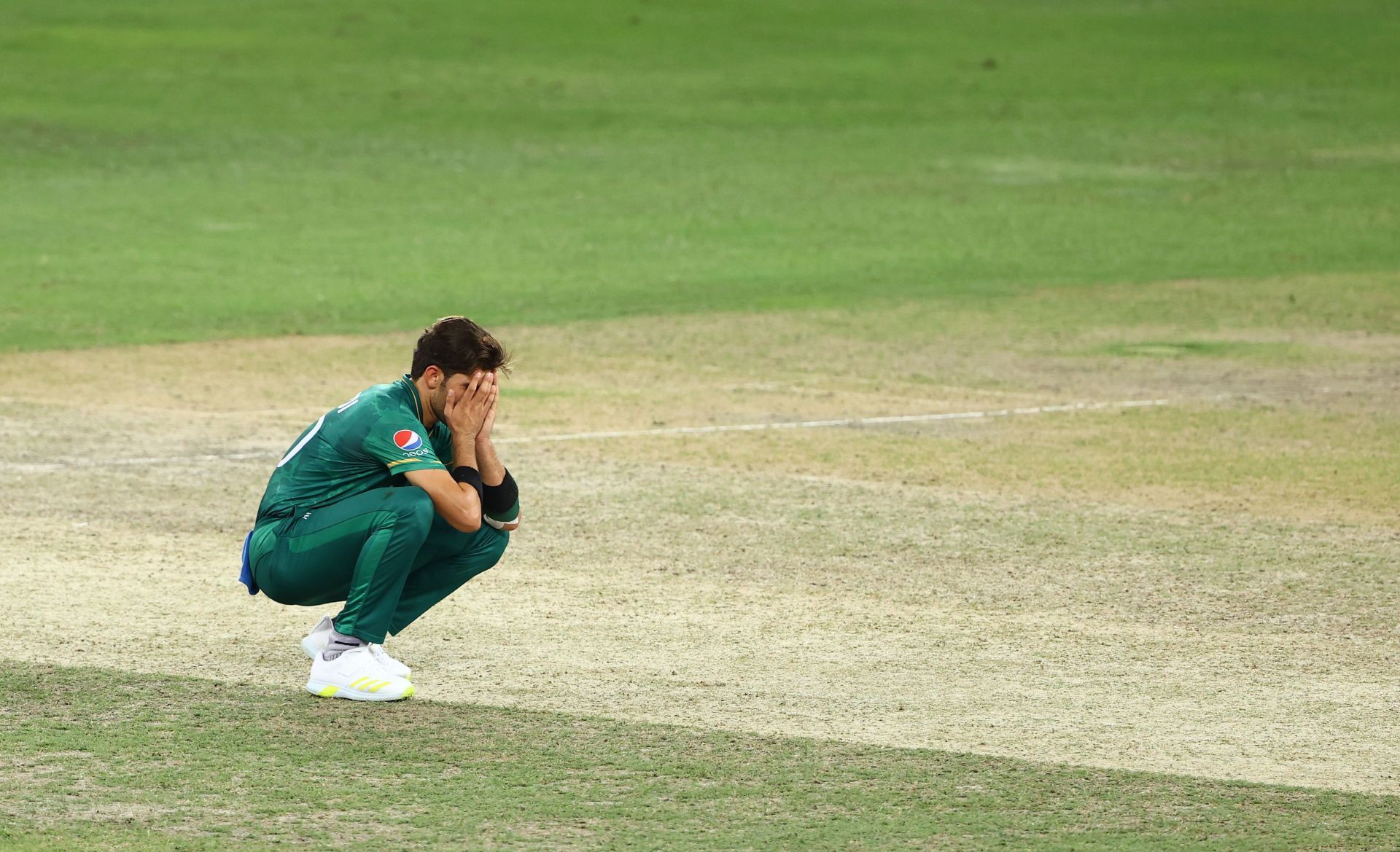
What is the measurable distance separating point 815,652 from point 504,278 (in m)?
13.7

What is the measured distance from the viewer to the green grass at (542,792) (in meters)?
5.91

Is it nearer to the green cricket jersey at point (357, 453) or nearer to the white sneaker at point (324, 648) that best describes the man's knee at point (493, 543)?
the green cricket jersey at point (357, 453)

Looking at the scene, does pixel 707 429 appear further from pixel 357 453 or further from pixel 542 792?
pixel 542 792

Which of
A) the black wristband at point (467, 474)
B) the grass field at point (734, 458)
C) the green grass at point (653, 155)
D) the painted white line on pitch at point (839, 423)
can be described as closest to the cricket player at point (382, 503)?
the black wristband at point (467, 474)

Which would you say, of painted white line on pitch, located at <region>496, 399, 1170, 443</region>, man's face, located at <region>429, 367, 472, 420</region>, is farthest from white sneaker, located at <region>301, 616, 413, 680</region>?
painted white line on pitch, located at <region>496, 399, 1170, 443</region>

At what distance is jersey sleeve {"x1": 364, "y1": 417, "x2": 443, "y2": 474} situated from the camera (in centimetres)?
709

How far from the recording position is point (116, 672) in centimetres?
759

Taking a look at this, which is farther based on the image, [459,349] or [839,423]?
[839,423]

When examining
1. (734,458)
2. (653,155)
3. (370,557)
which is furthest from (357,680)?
(653,155)

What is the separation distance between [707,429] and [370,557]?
6392mm

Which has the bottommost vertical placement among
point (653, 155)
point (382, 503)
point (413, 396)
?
point (382, 503)

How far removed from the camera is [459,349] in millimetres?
7148

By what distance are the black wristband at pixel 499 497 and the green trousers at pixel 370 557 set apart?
0.13 m

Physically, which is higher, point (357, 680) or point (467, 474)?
Answer: point (467, 474)
